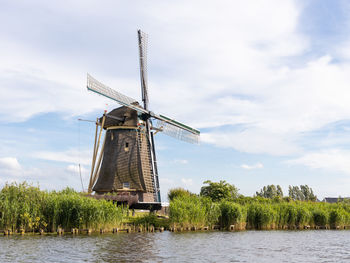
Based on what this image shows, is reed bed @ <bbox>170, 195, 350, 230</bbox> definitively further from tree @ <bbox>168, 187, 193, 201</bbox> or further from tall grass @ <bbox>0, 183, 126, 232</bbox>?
tree @ <bbox>168, 187, 193, 201</bbox>

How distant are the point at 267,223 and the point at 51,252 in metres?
14.1

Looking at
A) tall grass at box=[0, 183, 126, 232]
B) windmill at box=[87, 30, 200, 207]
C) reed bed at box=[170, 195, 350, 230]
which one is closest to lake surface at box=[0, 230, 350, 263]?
tall grass at box=[0, 183, 126, 232]

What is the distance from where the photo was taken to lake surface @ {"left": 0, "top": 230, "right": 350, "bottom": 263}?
483 inches

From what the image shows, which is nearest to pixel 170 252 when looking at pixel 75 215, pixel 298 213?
pixel 75 215

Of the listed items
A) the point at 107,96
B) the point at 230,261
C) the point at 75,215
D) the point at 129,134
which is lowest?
the point at 230,261

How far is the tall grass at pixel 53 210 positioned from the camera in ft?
58.6

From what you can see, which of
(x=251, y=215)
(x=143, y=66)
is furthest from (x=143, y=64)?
(x=251, y=215)

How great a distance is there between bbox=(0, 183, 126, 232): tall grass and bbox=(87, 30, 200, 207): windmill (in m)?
9.90

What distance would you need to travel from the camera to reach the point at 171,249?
560 inches

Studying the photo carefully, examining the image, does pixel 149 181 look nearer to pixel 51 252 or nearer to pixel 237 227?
pixel 237 227

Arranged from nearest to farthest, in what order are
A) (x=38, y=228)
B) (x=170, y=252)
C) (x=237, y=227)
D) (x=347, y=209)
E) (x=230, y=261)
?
(x=230, y=261), (x=170, y=252), (x=38, y=228), (x=237, y=227), (x=347, y=209)

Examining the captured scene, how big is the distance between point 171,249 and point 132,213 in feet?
42.0

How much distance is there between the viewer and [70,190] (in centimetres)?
2180

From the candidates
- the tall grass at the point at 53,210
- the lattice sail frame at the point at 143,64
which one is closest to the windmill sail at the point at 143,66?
the lattice sail frame at the point at 143,64
